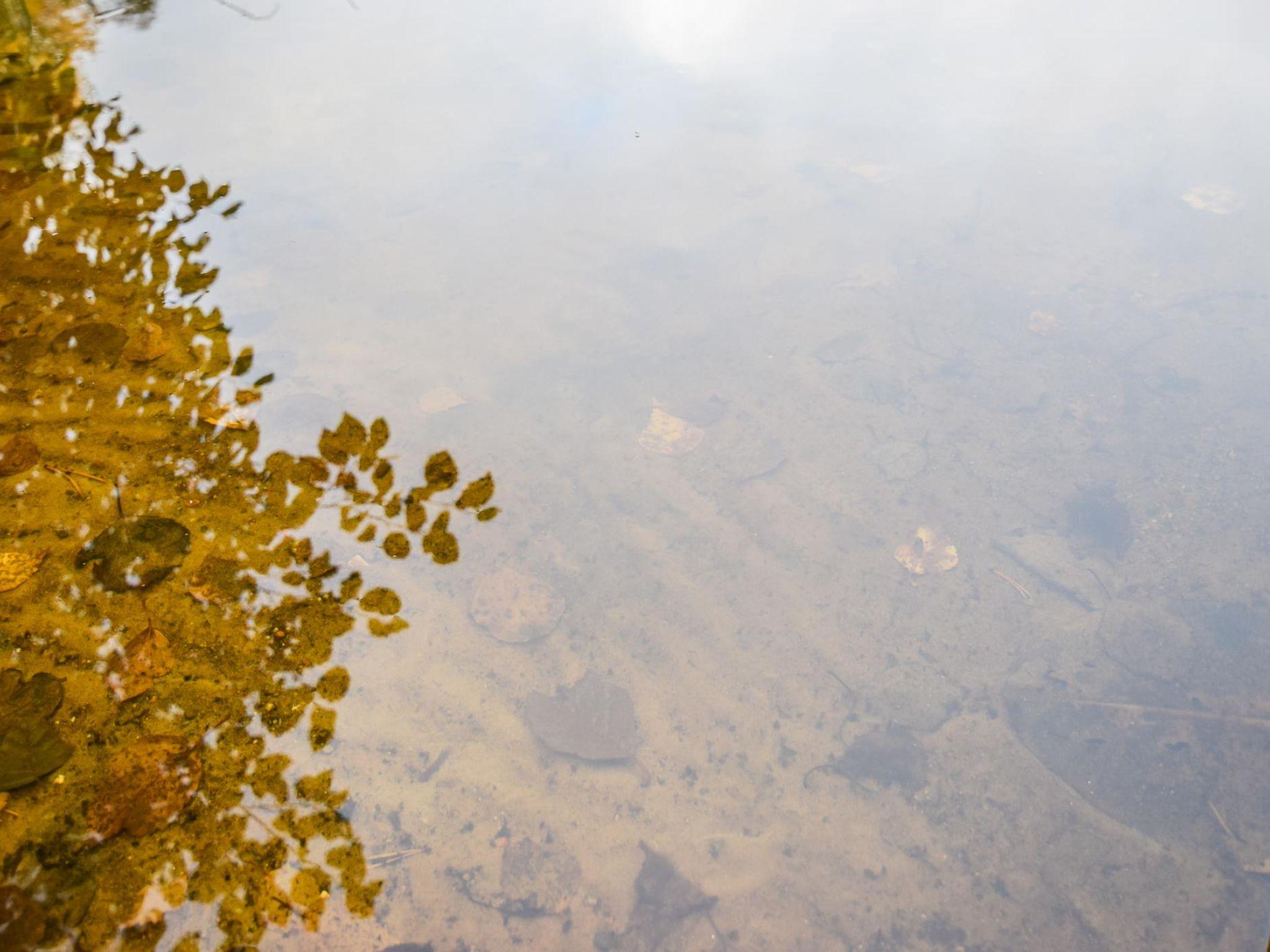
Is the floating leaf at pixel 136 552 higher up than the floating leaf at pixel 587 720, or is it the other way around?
the floating leaf at pixel 136 552

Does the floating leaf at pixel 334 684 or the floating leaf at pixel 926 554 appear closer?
the floating leaf at pixel 334 684

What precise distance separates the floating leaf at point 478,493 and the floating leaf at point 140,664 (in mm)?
932

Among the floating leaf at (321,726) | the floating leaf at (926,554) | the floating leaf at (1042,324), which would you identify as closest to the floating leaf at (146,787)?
the floating leaf at (321,726)

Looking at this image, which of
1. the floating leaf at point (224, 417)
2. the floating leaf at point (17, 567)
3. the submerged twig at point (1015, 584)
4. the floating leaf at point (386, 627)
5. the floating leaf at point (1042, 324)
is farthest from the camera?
the floating leaf at point (1042, 324)

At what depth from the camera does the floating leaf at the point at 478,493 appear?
93.3 inches

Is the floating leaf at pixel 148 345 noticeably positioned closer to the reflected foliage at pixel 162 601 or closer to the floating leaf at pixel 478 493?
the reflected foliage at pixel 162 601

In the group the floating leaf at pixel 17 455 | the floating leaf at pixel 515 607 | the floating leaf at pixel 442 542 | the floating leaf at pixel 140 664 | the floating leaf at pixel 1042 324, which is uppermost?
the floating leaf at pixel 17 455

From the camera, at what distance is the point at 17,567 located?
5.24 feet

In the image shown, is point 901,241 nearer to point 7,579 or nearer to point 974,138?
point 974,138

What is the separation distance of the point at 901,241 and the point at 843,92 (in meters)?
2.18

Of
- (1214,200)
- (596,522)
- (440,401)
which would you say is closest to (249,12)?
(440,401)

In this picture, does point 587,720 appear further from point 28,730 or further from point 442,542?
point 28,730

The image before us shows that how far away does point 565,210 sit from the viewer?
406cm

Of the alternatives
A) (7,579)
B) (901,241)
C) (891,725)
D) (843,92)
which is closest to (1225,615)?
(891,725)
